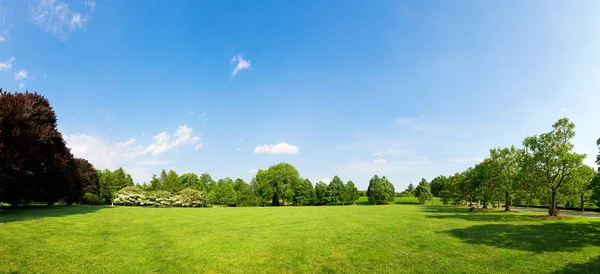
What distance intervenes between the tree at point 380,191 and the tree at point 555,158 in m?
73.1

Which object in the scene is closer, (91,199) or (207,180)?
(91,199)

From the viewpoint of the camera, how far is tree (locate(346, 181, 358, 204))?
112750 millimetres

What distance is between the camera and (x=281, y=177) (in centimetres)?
10956

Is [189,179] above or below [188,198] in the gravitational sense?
above

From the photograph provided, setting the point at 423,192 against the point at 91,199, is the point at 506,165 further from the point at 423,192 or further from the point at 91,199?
the point at 91,199

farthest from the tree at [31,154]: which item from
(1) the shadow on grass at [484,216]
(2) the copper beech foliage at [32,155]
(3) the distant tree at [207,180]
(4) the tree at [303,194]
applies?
(3) the distant tree at [207,180]

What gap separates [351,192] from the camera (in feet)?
374

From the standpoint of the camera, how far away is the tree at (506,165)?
50281mm

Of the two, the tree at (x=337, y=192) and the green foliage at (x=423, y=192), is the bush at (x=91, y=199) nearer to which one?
the tree at (x=337, y=192)

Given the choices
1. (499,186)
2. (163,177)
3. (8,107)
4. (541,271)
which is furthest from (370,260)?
(163,177)

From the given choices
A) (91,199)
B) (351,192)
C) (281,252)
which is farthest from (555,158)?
(91,199)

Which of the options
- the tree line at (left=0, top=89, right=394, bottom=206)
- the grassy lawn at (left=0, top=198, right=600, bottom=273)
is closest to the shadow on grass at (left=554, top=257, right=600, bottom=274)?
the grassy lawn at (left=0, top=198, right=600, bottom=273)

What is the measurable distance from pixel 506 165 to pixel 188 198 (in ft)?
267

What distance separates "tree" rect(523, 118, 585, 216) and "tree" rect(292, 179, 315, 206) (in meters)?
77.1
